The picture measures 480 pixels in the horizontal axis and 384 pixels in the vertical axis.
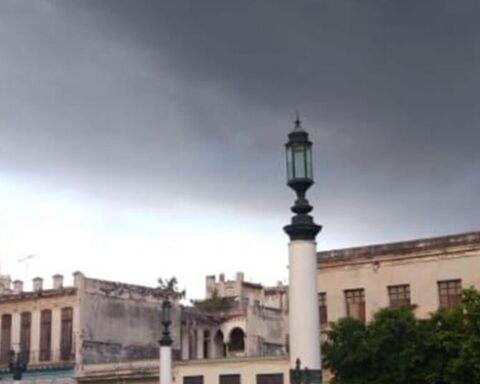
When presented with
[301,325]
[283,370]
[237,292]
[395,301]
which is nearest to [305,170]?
[301,325]

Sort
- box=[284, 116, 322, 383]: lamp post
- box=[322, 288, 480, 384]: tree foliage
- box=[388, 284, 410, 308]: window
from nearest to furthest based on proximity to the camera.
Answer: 1. box=[284, 116, 322, 383]: lamp post
2. box=[322, 288, 480, 384]: tree foliage
3. box=[388, 284, 410, 308]: window

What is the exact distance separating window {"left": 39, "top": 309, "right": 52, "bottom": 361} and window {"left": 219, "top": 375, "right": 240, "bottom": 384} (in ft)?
39.1

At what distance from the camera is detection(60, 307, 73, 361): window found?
48.0 metres

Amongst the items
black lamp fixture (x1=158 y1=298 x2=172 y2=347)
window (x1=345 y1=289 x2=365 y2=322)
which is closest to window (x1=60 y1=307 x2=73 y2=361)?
window (x1=345 y1=289 x2=365 y2=322)

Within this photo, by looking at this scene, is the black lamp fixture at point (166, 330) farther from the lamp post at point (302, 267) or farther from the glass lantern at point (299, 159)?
the glass lantern at point (299, 159)

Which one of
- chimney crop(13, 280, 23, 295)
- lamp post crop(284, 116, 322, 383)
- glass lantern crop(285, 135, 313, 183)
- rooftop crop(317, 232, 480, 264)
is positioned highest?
chimney crop(13, 280, 23, 295)

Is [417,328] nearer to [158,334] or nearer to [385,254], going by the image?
[385,254]

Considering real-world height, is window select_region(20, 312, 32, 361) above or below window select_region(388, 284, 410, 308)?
above

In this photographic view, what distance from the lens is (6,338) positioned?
51.1 meters

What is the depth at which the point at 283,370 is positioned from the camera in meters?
38.2

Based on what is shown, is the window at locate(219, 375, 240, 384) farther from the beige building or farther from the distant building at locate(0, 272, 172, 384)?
the distant building at locate(0, 272, 172, 384)

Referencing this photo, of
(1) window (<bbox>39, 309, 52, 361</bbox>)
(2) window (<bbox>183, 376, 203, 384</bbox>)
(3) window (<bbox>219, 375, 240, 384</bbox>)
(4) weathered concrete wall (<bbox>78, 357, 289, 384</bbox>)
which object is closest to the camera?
(4) weathered concrete wall (<bbox>78, 357, 289, 384</bbox>)

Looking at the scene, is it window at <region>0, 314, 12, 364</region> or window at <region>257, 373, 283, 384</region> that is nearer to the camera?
window at <region>257, 373, 283, 384</region>

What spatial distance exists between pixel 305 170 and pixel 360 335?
57.3 feet
